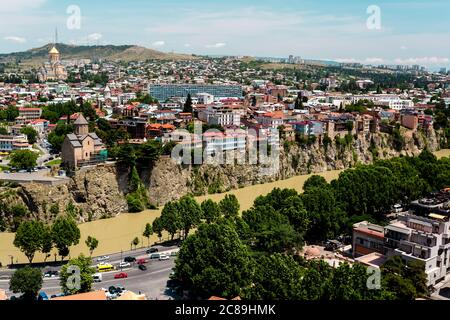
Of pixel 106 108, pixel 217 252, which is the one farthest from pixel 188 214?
pixel 106 108

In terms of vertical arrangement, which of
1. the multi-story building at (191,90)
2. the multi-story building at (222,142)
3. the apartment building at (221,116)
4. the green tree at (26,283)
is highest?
the multi-story building at (191,90)

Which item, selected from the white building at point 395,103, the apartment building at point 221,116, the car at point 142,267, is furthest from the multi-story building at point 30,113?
the white building at point 395,103

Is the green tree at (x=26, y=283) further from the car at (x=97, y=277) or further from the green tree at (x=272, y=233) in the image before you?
the green tree at (x=272, y=233)

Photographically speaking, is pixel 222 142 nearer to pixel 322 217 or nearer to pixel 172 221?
pixel 172 221

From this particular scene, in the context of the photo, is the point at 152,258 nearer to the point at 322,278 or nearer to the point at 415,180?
the point at 322,278

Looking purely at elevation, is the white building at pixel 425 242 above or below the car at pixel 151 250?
above

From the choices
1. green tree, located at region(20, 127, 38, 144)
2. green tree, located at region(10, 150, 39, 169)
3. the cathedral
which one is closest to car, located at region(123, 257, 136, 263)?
green tree, located at region(10, 150, 39, 169)

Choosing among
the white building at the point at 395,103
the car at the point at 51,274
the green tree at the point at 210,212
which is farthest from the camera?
the white building at the point at 395,103

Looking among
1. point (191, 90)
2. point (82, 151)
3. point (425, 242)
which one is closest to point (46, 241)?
point (82, 151)
